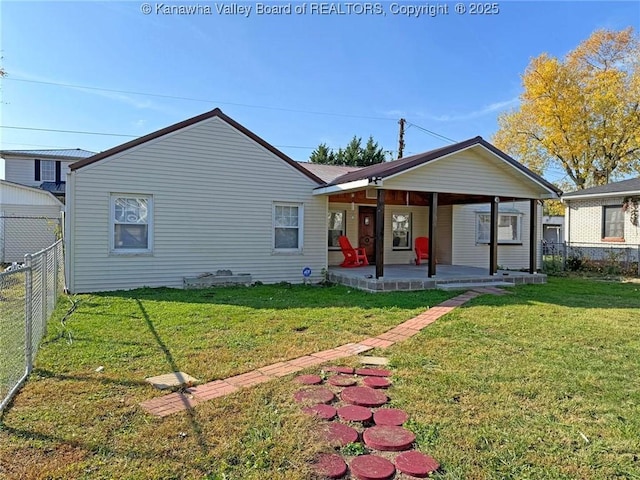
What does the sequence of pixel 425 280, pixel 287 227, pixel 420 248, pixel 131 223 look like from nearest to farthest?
pixel 131 223 → pixel 425 280 → pixel 287 227 → pixel 420 248

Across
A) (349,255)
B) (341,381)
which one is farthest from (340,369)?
(349,255)

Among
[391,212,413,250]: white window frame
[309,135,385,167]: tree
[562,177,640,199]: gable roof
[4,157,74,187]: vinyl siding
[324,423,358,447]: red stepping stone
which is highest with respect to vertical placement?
[309,135,385,167]: tree

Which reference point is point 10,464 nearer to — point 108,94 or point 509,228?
point 509,228

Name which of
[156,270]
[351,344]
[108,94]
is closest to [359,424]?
[351,344]

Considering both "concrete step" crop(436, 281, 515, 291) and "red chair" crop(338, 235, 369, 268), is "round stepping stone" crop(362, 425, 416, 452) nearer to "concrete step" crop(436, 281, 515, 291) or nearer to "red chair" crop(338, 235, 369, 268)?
"concrete step" crop(436, 281, 515, 291)

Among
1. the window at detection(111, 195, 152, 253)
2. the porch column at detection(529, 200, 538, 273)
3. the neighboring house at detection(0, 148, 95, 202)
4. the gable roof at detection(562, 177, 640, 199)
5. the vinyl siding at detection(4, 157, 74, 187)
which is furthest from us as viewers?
the vinyl siding at detection(4, 157, 74, 187)

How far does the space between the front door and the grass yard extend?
7.43 m

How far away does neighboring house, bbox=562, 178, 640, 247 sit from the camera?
1584 cm

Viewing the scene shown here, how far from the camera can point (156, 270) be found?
31.7 feet

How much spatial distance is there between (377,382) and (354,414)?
2.41 feet

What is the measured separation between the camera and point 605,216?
17.1 m

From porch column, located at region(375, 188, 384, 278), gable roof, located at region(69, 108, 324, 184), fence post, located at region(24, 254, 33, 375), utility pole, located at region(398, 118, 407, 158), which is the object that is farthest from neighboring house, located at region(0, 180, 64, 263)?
utility pole, located at region(398, 118, 407, 158)

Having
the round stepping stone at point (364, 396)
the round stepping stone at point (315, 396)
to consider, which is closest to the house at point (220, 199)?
the round stepping stone at point (364, 396)

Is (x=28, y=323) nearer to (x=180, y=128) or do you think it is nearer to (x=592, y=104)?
(x=180, y=128)
